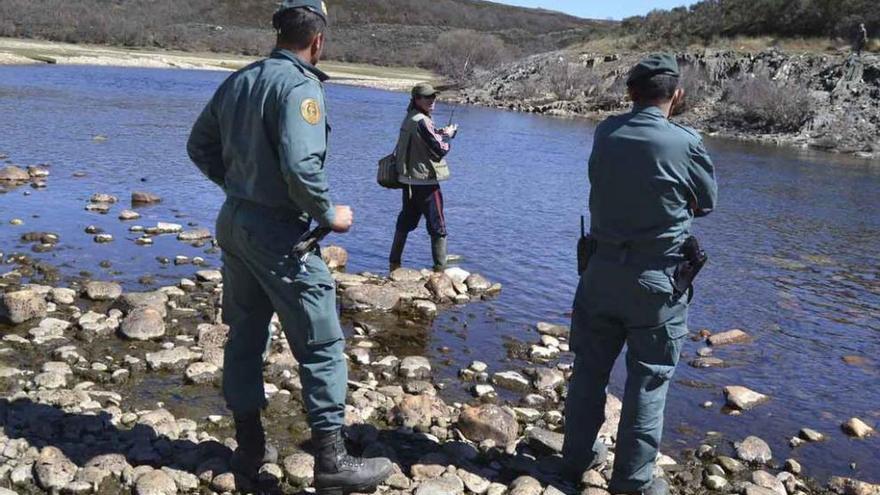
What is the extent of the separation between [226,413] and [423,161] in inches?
174

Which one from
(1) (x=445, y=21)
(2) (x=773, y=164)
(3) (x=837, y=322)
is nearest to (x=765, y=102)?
(2) (x=773, y=164)

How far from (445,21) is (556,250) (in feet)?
462

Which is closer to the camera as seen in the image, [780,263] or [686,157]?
[686,157]

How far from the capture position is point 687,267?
435 centimetres

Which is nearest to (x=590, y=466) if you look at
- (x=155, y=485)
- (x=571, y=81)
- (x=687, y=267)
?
(x=687, y=267)

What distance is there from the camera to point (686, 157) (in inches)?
168

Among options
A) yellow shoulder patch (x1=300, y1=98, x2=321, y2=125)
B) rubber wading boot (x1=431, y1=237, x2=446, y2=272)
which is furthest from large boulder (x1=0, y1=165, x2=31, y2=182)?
yellow shoulder patch (x1=300, y1=98, x2=321, y2=125)

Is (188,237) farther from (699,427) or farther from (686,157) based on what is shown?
(686,157)

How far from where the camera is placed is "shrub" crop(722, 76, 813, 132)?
33.3m

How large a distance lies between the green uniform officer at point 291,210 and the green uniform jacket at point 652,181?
1.42 metres

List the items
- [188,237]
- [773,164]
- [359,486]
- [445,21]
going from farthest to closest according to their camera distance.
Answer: [445,21], [773,164], [188,237], [359,486]

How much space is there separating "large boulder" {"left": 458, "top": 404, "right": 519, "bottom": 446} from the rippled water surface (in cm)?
102

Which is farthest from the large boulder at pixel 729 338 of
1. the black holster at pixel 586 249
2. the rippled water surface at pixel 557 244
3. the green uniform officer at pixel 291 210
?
the green uniform officer at pixel 291 210

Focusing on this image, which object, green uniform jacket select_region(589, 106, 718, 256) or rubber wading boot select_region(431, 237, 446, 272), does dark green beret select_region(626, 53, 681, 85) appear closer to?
green uniform jacket select_region(589, 106, 718, 256)
